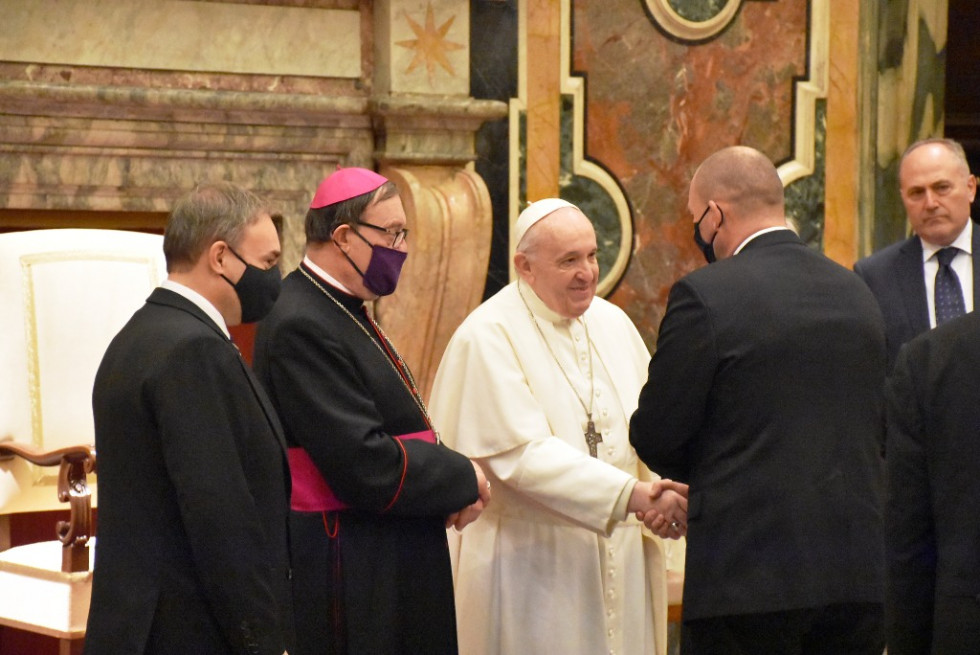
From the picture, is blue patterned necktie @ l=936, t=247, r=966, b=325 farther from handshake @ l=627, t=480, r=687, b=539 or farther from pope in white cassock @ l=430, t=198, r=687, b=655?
handshake @ l=627, t=480, r=687, b=539

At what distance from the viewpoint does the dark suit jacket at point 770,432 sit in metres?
3.06

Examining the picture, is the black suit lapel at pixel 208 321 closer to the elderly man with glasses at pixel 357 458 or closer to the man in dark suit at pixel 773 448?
the elderly man with glasses at pixel 357 458

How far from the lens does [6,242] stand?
4523 mm

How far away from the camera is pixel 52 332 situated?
14.9 ft

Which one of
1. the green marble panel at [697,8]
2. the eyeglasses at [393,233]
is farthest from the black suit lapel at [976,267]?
the eyeglasses at [393,233]

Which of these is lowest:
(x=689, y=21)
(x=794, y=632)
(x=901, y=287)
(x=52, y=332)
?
(x=794, y=632)

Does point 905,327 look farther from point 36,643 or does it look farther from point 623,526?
point 36,643

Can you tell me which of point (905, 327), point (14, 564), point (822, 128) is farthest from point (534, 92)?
point (14, 564)

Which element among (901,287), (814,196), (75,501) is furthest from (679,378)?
(814,196)

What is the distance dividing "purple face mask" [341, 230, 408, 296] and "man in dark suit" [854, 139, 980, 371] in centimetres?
195

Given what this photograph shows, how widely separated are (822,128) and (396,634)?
3.52 metres

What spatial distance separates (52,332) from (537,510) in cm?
175

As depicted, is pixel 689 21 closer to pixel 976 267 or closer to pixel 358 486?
pixel 976 267

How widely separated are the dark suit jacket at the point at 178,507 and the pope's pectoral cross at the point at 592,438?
1346 millimetres
